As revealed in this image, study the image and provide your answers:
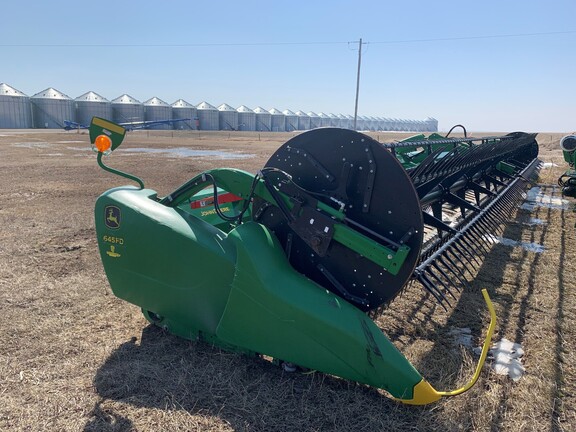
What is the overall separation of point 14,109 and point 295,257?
193ft

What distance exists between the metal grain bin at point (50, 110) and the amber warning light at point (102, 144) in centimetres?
5710

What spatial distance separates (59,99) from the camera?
178 ft

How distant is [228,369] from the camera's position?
2.88m

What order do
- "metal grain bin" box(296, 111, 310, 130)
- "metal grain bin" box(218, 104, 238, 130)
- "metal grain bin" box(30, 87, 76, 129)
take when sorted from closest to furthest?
"metal grain bin" box(30, 87, 76, 129) < "metal grain bin" box(218, 104, 238, 130) < "metal grain bin" box(296, 111, 310, 130)

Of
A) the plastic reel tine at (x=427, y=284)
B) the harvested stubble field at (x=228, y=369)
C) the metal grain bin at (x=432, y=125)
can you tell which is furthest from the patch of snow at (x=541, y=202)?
the metal grain bin at (x=432, y=125)

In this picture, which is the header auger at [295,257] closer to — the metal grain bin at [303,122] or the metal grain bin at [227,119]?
the metal grain bin at [227,119]

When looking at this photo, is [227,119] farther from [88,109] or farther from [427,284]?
[427,284]

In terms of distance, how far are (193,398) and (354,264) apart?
4.05 ft

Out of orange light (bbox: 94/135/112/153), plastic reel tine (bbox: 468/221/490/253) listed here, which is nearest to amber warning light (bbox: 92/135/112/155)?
orange light (bbox: 94/135/112/153)

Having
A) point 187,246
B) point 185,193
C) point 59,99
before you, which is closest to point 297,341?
point 187,246

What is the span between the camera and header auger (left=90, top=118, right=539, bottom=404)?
2557 millimetres

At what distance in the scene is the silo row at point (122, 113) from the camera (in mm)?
52219

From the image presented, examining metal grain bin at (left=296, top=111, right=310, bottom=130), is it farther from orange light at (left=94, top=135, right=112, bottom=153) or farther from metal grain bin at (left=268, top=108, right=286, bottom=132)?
orange light at (left=94, top=135, right=112, bottom=153)

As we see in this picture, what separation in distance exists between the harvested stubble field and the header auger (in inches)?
7.1
